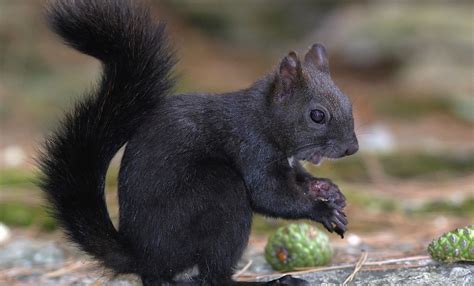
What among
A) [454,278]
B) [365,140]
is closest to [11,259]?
[454,278]

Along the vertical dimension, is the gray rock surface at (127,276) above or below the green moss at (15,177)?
below

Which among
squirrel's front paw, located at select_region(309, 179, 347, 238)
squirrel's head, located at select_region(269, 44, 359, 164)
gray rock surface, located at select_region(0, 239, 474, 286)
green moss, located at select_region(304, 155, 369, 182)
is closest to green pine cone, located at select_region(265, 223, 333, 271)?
gray rock surface, located at select_region(0, 239, 474, 286)

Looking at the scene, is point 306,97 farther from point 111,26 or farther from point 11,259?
point 11,259

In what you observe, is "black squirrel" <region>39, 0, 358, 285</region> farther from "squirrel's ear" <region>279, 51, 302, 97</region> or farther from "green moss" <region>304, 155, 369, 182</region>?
"green moss" <region>304, 155, 369, 182</region>

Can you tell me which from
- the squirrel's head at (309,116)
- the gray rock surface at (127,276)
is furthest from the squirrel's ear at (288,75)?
the gray rock surface at (127,276)

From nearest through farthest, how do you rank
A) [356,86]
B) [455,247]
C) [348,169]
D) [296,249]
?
[455,247] < [296,249] < [348,169] < [356,86]

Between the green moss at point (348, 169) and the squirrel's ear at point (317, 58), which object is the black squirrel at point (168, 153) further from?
the green moss at point (348, 169)

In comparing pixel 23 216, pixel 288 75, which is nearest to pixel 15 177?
pixel 23 216

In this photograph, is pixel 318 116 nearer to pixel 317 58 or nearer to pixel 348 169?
pixel 317 58
